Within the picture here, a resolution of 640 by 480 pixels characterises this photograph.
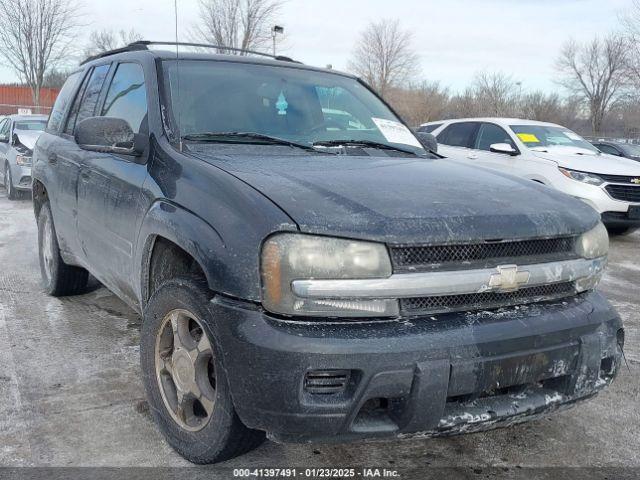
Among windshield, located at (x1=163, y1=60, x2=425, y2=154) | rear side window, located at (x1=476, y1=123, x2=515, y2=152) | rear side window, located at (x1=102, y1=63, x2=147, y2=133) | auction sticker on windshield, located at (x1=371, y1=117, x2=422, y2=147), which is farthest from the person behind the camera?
rear side window, located at (x1=476, y1=123, x2=515, y2=152)

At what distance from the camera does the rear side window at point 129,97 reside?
11.0 feet

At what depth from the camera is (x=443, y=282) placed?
7.31 feet

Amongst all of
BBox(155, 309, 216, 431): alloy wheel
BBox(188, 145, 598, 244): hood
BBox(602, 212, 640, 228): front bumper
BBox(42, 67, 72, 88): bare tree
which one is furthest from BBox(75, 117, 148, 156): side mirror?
BBox(42, 67, 72, 88): bare tree

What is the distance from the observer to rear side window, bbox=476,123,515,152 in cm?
929

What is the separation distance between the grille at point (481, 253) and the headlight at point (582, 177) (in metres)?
6.14

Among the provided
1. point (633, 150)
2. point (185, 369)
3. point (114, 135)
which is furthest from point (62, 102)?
point (633, 150)

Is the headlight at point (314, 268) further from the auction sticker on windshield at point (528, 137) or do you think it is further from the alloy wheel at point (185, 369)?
the auction sticker on windshield at point (528, 137)

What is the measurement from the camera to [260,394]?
6.92 feet

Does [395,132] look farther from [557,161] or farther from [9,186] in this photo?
[9,186]

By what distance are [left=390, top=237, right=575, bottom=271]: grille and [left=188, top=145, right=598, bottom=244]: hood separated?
4cm

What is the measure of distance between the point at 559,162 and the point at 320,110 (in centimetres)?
575

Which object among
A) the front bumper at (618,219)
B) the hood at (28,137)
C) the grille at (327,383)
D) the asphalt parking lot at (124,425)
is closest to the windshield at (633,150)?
the front bumper at (618,219)

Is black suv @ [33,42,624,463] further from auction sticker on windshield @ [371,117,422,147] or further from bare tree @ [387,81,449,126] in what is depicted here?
bare tree @ [387,81,449,126]

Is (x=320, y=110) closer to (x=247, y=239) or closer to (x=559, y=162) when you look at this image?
(x=247, y=239)
